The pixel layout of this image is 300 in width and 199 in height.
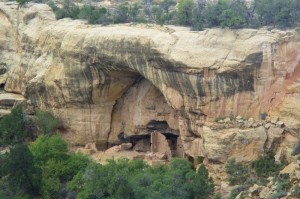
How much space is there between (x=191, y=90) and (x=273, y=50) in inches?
150

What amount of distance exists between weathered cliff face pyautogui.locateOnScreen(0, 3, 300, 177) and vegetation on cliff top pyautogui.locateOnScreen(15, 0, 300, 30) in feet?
2.61

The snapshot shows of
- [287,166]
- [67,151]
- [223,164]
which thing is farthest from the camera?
[67,151]

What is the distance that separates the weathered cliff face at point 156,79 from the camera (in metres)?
28.7

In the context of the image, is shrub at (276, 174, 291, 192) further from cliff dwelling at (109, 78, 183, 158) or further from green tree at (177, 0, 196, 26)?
green tree at (177, 0, 196, 26)

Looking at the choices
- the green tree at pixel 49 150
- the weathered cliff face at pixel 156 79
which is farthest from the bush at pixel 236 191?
the green tree at pixel 49 150

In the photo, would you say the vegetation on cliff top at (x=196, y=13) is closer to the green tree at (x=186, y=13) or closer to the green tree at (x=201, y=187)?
the green tree at (x=186, y=13)

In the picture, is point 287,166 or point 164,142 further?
point 164,142

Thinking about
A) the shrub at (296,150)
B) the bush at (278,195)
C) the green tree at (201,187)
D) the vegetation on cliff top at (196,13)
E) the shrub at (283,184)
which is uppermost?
the vegetation on cliff top at (196,13)

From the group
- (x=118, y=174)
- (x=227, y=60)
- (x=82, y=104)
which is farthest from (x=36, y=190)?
(x=227, y=60)

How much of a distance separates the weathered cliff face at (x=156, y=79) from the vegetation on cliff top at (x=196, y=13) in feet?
2.61

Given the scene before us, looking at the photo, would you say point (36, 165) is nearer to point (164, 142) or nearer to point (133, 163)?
point (133, 163)

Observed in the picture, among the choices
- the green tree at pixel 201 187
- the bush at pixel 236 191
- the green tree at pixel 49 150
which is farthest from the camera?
the green tree at pixel 49 150

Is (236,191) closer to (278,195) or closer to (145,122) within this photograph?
(278,195)

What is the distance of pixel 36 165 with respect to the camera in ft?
103
